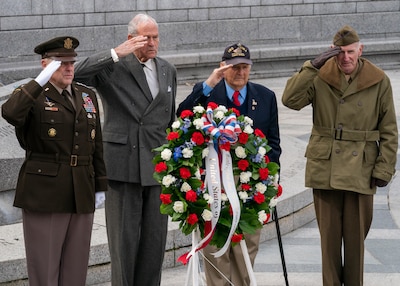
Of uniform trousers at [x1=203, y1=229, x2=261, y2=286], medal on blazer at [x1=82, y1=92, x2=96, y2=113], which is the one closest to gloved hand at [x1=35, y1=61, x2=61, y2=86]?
medal on blazer at [x1=82, y1=92, x2=96, y2=113]

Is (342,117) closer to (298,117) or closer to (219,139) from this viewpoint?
(219,139)

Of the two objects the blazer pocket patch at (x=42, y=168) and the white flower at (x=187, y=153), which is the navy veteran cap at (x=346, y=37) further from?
the blazer pocket patch at (x=42, y=168)

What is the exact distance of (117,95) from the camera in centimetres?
627

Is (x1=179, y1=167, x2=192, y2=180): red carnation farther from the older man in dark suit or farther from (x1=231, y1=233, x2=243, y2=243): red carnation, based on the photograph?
the older man in dark suit

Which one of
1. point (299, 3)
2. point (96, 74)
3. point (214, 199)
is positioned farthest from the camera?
point (299, 3)

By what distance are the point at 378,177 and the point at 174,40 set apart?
12217mm

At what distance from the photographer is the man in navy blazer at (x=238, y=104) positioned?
20.6ft

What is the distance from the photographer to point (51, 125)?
18.6 ft

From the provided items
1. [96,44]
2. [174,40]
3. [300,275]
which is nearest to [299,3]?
[174,40]

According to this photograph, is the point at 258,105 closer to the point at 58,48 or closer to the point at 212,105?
the point at 212,105

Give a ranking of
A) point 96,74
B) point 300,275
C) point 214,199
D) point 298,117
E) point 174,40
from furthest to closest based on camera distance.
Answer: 1. point 174,40
2. point 298,117
3. point 300,275
4. point 96,74
5. point 214,199

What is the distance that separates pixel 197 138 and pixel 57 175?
2.60 ft

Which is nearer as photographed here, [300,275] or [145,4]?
[300,275]

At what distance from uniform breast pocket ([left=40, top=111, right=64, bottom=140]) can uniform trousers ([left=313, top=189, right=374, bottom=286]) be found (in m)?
1.91
